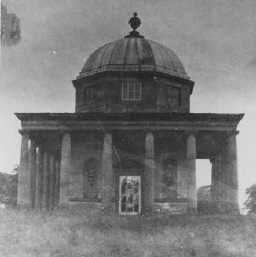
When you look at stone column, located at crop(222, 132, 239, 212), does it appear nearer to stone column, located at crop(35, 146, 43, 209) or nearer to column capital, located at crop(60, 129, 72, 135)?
column capital, located at crop(60, 129, 72, 135)

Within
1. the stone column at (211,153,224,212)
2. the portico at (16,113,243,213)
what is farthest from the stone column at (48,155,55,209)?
the stone column at (211,153,224,212)

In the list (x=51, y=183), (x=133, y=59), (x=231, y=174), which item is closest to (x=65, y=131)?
(x=51, y=183)

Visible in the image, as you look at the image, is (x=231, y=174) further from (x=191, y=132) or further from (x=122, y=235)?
(x=122, y=235)

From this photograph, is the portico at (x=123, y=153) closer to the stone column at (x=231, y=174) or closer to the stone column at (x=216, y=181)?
the stone column at (x=231, y=174)

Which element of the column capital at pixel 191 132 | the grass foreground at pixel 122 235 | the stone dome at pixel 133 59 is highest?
the stone dome at pixel 133 59

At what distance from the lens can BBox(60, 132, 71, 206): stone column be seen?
24781mm

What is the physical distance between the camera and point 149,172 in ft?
81.9

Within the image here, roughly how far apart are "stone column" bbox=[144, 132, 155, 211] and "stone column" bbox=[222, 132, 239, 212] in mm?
3400

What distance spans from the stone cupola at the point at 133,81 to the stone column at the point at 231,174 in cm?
377

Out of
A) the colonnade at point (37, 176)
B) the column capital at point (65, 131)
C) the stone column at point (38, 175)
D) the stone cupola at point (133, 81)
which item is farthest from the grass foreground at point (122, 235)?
the stone cupola at point (133, 81)

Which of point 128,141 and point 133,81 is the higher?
point 133,81

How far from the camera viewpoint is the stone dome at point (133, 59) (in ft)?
91.8

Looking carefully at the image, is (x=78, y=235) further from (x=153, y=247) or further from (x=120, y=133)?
(x=120, y=133)

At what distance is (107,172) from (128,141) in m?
2.30
